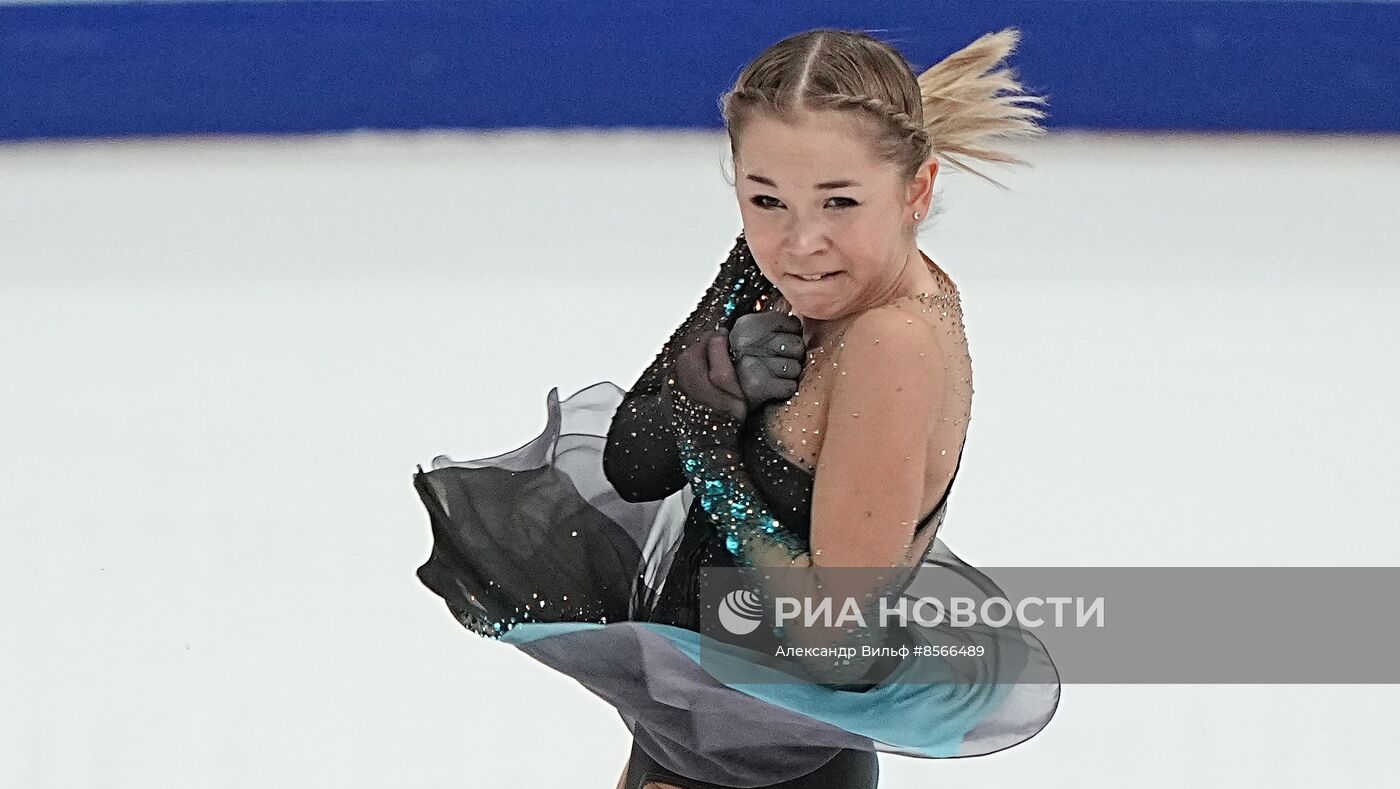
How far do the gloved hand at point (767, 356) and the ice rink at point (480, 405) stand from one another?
2.42 ft

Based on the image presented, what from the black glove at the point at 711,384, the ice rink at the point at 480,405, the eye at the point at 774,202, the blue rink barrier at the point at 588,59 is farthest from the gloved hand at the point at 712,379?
the blue rink barrier at the point at 588,59

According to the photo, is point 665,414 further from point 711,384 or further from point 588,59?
point 588,59

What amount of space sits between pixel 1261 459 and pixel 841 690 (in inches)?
58.9

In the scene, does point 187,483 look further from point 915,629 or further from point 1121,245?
point 1121,245

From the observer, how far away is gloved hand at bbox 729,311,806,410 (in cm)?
104

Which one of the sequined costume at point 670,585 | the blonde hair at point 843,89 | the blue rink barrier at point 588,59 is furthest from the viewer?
the blue rink barrier at point 588,59

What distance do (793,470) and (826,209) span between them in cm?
18

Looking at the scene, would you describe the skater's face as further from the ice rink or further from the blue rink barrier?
the blue rink barrier

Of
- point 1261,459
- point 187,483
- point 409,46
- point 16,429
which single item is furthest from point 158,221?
point 1261,459

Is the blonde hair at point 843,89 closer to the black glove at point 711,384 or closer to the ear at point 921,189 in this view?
the ear at point 921,189

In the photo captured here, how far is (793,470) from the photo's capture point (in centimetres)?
105

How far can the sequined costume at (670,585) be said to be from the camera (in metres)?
1.07

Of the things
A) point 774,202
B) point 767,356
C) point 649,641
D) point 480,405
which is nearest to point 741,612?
point 649,641

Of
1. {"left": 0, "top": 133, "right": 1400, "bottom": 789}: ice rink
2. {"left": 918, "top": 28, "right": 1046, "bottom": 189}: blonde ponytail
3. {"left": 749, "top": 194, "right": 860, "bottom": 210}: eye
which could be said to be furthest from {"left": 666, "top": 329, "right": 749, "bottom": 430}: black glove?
{"left": 0, "top": 133, "right": 1400, "bottom": 789}: ice rink
